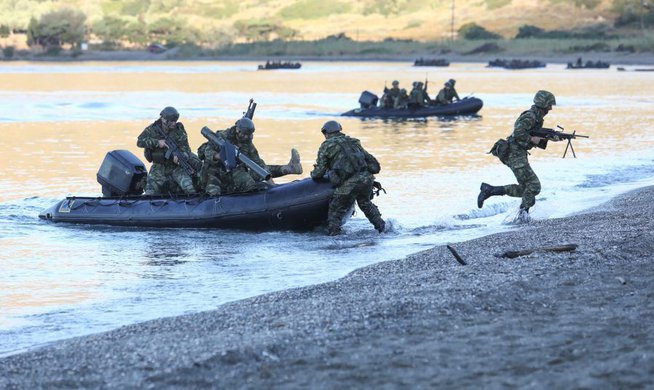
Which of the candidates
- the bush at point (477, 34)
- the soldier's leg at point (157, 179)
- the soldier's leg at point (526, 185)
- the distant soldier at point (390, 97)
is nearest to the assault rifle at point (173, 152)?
the soldier's leg at point (157, 179)

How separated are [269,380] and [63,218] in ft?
36.1

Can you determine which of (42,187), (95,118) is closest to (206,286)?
(42,187)

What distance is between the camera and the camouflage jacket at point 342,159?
597 inches

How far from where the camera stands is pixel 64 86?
3007 inches

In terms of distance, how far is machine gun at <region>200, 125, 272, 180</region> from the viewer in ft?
51.6

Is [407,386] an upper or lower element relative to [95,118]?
upper

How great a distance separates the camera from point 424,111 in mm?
40844

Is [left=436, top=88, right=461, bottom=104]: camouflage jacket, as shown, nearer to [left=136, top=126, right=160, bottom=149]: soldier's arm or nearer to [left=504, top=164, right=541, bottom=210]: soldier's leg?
[left=504, top=164, right=541, bottom=210]: soldier's leg

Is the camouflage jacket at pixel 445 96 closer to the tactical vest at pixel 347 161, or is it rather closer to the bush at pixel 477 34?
the tactical vest at pixel 347 161

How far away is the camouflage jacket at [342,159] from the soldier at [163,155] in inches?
87.7

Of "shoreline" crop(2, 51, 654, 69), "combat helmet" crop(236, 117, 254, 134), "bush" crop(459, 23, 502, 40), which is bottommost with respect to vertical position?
"shoreline" crop(2, 51, 654, 69)

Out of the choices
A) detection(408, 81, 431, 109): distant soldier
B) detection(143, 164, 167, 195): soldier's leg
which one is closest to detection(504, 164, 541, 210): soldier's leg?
detection(143, 164, 167, 195): soldier's leg

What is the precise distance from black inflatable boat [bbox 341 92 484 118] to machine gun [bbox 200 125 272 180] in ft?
82.3

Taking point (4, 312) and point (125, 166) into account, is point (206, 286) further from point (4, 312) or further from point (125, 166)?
point (125, 166)
